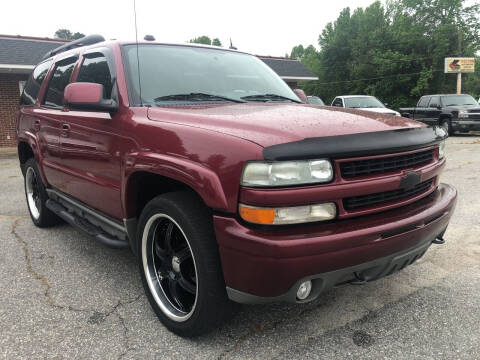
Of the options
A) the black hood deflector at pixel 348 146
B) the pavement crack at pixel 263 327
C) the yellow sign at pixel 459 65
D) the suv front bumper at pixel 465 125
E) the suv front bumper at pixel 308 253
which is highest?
the yellow sign at pixel 459 65

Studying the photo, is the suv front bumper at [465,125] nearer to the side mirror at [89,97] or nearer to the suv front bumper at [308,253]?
the suv front bumper at [308,253]

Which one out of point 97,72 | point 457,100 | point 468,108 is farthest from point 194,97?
point 457,100

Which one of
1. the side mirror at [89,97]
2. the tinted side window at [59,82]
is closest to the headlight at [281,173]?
the side mirror at [89,97]

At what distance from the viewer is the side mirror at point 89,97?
2676mm

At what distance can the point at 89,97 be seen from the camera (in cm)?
268

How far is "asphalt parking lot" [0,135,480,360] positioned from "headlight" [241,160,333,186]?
1.00 m

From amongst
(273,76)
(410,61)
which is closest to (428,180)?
(273,76)

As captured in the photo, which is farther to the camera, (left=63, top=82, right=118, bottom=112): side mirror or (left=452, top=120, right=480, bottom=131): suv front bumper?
(left=452, top=120, right=480, bottom=131): suv front bumper

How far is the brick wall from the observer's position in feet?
49.2

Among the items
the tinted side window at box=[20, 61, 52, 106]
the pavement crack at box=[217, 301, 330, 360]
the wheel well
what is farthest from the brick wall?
the pavement crack at box=[217, 301, 330, 360]

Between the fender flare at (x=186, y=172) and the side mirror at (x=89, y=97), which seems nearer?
the fender flare at (x=186, y=172)

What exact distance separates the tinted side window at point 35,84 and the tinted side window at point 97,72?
122 centimetres

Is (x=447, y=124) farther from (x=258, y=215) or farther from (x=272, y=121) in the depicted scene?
(x=258, y=215)

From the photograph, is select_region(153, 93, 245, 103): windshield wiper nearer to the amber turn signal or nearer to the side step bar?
the side step bar
